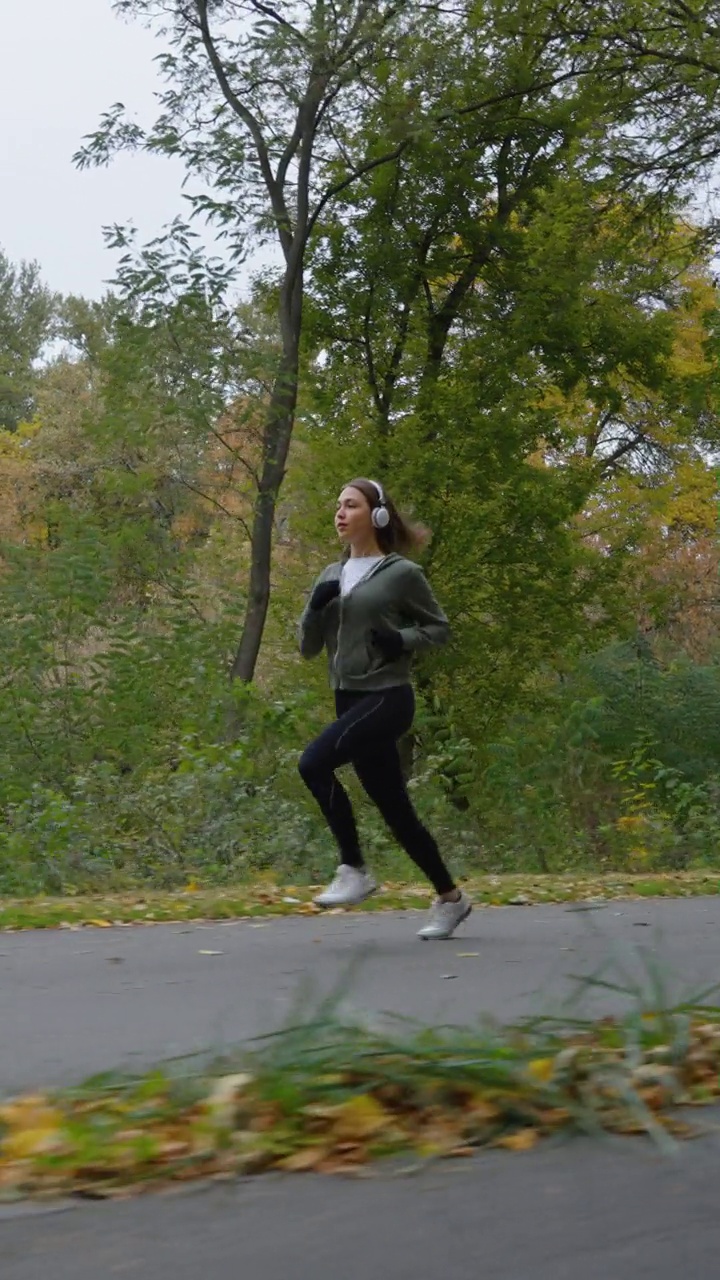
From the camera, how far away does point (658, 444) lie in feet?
124

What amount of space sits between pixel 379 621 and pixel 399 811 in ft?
3.06

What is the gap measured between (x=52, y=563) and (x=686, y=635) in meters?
26.8

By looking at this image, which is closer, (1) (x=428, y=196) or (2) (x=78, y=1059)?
(2) (x=78, y=1059)

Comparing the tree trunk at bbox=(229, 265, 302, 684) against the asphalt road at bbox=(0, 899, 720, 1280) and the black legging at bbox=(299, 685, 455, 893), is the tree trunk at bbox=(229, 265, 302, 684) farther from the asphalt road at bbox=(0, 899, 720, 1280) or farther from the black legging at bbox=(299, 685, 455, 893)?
the asphalt road at bbox=(0, 899, 720, 1280)

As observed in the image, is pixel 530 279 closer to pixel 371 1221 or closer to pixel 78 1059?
pixel 78 1059

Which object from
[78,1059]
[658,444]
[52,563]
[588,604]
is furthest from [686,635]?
[78,1059]

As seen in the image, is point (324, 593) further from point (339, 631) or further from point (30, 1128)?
point (30, 1128)

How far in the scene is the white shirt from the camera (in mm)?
8594

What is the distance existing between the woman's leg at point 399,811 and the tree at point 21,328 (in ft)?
198

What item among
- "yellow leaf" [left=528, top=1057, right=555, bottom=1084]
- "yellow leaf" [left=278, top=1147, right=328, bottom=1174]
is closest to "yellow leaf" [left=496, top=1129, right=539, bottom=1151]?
"yellow leaf" [left=528, top=1057, right=555, bottom=1084]

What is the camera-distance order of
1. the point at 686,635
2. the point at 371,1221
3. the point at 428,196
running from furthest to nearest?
the point at 686,635 → the point at 428,196 → the point at 371,1221

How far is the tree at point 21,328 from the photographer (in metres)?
69.8

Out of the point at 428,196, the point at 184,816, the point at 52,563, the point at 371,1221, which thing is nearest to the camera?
the point at 371,1221

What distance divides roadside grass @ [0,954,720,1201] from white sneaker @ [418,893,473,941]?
160 inches
